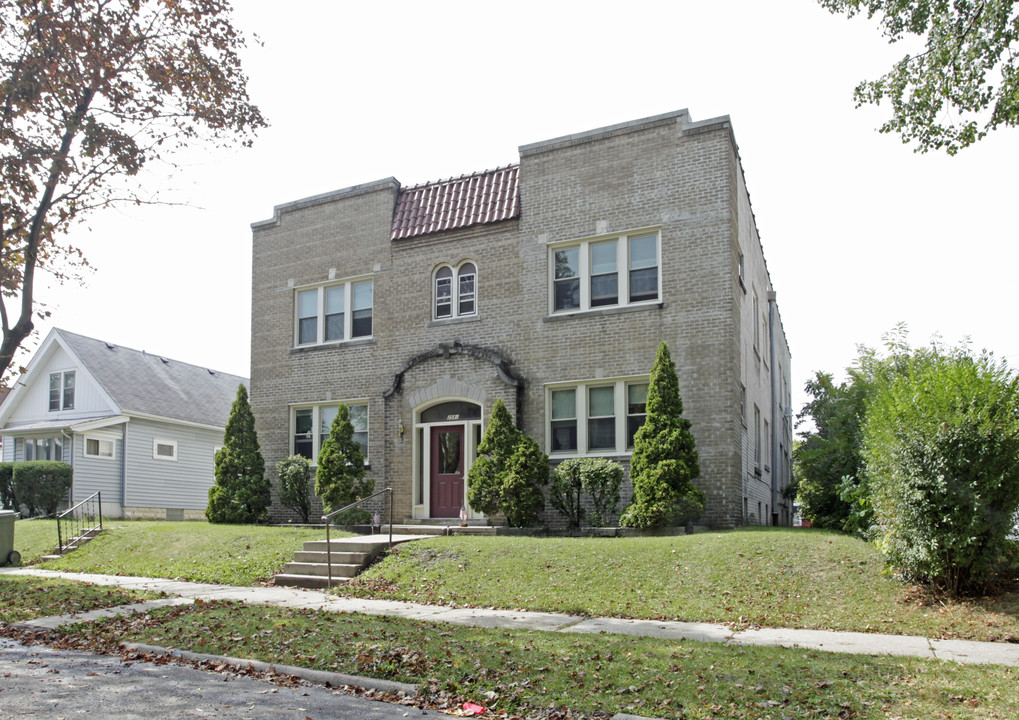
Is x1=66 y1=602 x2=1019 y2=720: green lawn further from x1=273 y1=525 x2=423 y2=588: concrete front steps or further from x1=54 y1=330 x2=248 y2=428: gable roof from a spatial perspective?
x1=54 y1=330 x2=248 y2=428: gable roof

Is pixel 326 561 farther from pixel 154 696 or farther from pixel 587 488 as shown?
pixel 154 696

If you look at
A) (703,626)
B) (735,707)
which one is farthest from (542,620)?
(735,707)

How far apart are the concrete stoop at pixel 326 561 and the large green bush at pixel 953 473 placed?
25.0 feet

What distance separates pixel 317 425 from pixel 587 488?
756 centimetres

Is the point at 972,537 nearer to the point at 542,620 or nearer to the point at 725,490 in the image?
the point at 542,620

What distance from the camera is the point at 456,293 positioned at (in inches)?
Result: 733

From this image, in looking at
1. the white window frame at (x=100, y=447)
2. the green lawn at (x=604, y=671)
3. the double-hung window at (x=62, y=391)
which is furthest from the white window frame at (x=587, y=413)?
the double-hung window at (x=62, y=391)

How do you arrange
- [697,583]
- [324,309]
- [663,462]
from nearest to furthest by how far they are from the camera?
[697,583]
[663,462]
[324,309]

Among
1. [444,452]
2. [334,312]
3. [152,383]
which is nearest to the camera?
[444,452]

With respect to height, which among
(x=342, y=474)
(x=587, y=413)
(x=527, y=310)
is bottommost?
(x=342, y=474)

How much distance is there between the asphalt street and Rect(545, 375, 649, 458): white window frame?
397 inches

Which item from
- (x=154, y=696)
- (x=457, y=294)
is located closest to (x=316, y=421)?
(x=457, y=294)

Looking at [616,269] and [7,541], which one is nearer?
[7,541]

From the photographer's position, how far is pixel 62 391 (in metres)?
30.0
